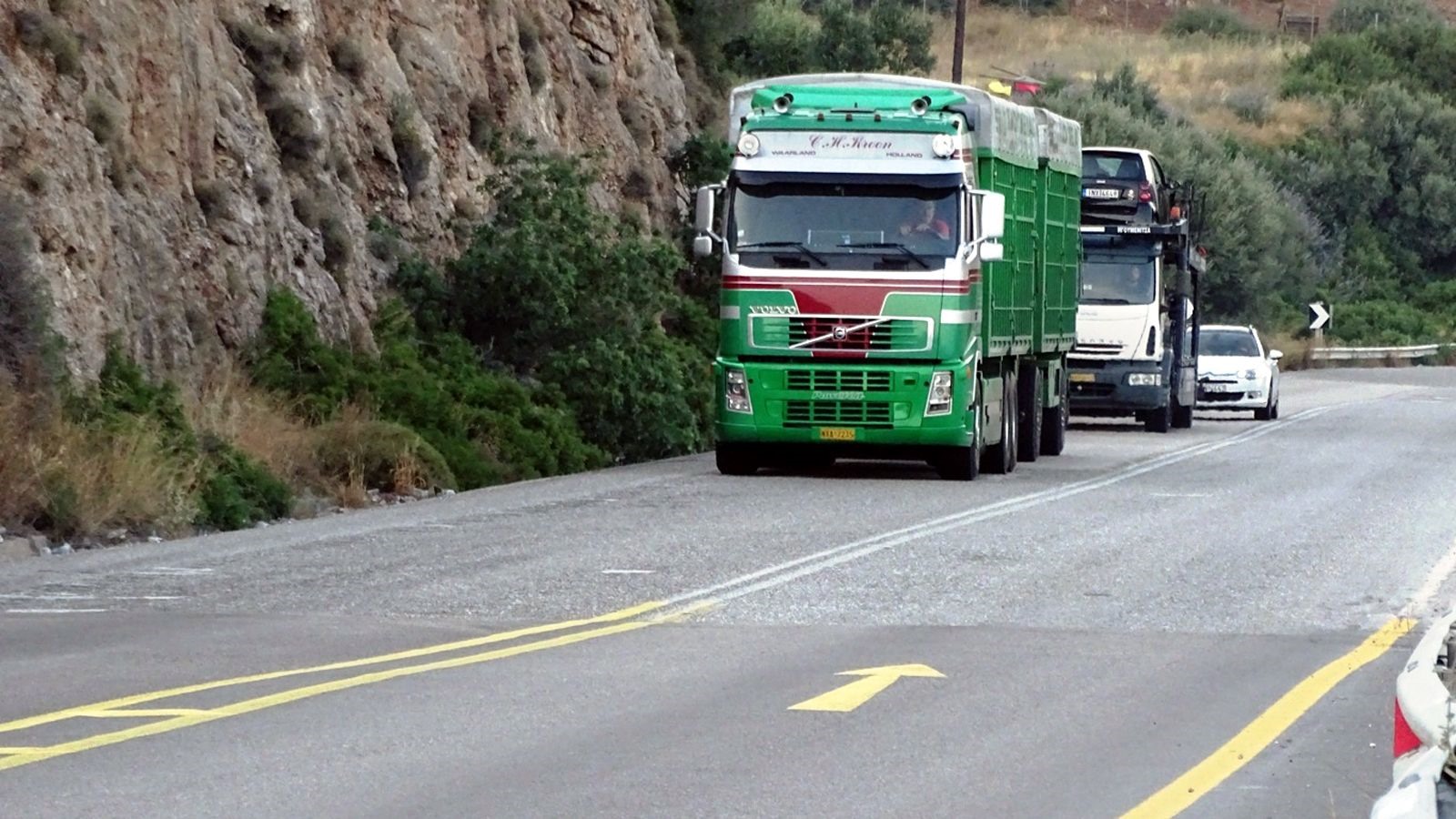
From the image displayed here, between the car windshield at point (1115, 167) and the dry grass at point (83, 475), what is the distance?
2063 cm

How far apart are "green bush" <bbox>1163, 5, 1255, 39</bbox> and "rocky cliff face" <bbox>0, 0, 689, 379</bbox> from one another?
269ft

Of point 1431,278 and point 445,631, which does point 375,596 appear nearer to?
point 445,631

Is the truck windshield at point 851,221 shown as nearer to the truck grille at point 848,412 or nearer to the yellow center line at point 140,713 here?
the truck grille at point 848,412

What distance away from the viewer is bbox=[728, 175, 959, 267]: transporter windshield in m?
24.2

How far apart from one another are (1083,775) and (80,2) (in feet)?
58.2

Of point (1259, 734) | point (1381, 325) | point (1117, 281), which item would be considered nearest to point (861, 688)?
point (1259, 734)

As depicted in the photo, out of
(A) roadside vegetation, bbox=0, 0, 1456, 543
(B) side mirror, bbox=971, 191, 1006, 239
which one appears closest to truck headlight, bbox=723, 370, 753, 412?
(A) roadside vegetation, bbox=0, 0, 1456, 543

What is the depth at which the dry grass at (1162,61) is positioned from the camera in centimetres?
9500

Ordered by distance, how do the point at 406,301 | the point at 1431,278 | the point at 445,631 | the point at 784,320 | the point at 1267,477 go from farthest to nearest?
the point at 1431,278
the point at 406,301
the point at 1267,477
the point at 784,320
the point at 445,631

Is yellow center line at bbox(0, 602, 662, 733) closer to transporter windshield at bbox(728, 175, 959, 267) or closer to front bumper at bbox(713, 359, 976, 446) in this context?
front bumper at bbox(713, 359, 976, 446)

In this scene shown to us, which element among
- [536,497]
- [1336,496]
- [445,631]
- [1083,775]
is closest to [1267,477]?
[1336,496]

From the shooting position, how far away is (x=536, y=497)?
22.4 meters

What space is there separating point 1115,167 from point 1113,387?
3.28 meters

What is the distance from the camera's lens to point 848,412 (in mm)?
24281
